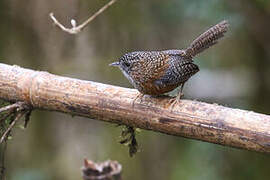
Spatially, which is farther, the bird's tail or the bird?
the bird's tail

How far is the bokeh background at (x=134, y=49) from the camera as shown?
4723 mm

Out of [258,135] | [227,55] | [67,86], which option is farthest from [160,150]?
[258,135]

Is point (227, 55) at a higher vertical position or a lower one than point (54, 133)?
higher

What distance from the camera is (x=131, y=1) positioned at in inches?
207

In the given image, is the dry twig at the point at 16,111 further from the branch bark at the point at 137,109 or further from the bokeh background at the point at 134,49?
the bokeh background at the point at 134,49

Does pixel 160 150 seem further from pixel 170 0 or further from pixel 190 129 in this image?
pixel 190 129

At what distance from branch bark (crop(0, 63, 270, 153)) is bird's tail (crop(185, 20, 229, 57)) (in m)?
0.53

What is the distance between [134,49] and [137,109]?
2.83 m

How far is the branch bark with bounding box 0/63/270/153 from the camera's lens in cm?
226

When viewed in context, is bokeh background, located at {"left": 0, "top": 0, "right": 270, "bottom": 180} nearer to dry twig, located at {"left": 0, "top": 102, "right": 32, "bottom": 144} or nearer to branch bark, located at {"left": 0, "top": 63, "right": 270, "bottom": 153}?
branch bark, located at {"left": 0, "top": 63, "right": 270, "bottom": 153}

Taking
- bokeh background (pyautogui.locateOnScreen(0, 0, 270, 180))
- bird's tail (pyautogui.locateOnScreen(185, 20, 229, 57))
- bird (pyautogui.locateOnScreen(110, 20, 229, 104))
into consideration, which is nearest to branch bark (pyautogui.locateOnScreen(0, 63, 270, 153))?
bird (pyautogui.locateOnScreen(110, 20, 229, 104))

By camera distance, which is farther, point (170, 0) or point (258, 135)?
point (170, 0)

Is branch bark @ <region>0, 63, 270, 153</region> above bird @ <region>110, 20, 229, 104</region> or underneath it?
underneath

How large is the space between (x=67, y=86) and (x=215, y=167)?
245 centimetres
